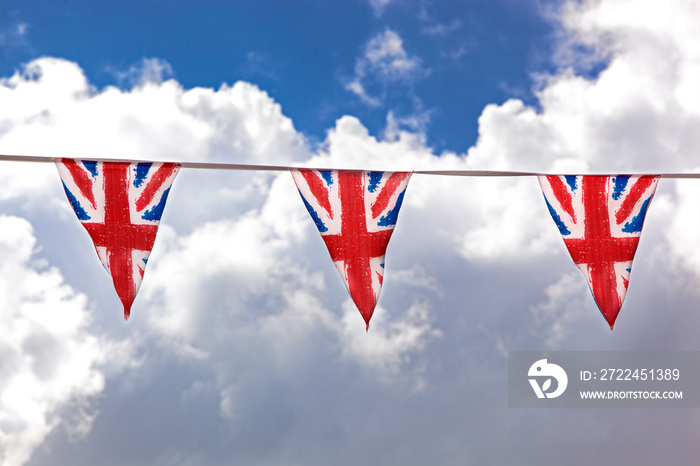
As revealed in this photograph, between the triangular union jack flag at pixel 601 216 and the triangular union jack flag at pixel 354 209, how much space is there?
1.68 m

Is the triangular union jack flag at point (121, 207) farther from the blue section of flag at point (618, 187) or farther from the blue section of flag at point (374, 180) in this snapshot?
the blue section of flag at point (618, 187)

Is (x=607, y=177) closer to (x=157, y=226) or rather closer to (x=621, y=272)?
(x=621, y=272)

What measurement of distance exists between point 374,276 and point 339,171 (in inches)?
44.0

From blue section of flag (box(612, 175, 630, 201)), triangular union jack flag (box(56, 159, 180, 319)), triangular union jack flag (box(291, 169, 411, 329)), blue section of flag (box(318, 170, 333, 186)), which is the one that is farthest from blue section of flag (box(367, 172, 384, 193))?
blue section of flag (box(612, 175, 630, 201))

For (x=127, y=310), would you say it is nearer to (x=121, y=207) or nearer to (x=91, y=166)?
(x=121, y=207)

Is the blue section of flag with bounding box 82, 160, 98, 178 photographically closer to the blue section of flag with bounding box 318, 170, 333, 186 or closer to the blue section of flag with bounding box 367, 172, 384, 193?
the blue section of flag with bounding box 318, 170, 333, 186

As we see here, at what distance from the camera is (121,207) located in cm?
645

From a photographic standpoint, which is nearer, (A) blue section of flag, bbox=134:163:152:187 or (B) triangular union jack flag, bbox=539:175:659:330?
(A) blue section of flag, bbox=134:163:152:187

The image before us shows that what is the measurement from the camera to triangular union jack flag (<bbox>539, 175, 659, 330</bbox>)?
280 inches

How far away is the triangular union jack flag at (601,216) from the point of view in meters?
7.12

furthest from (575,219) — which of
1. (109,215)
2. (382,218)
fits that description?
(109,215)

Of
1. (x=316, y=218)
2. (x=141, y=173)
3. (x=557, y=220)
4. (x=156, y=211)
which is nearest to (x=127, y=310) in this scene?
(x=156, y=211)

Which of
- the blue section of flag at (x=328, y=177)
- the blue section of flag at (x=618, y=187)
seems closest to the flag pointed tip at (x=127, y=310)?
the blue section of flag at (x=328, y=177)

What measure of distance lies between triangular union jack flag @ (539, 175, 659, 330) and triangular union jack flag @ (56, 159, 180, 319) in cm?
399
